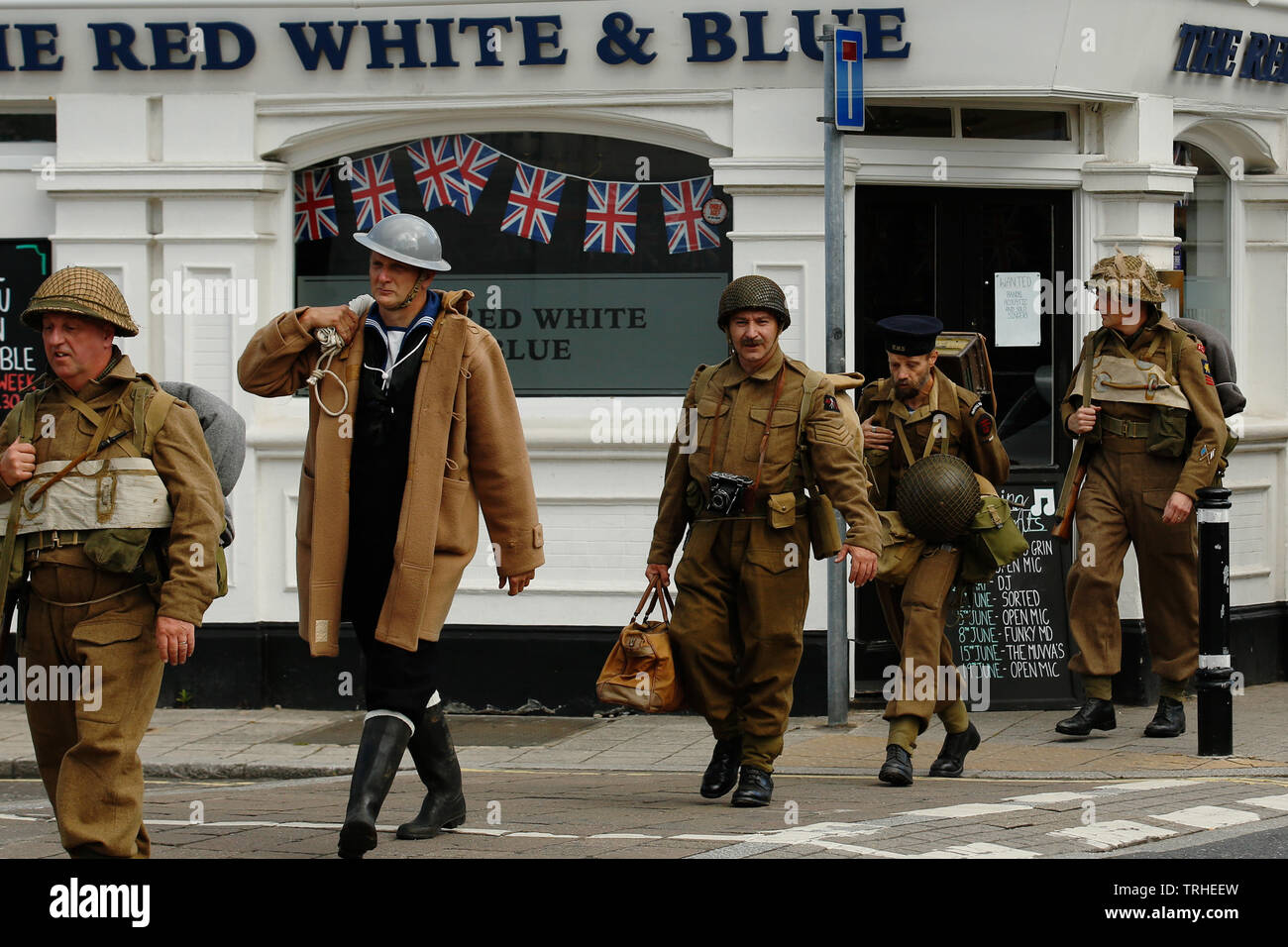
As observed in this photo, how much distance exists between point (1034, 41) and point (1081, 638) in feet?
10.5

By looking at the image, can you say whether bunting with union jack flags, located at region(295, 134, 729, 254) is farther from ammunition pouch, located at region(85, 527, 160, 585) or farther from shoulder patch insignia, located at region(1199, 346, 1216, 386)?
ammunition pouch, located at region(85, 527, 160, 585)

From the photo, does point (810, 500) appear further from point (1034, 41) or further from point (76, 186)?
point (76, 186)

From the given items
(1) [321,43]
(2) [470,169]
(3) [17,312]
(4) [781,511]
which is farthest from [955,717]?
(3) [17,312]

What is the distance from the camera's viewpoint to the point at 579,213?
10.8 m

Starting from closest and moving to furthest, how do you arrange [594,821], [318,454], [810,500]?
[318,454], [594,821], [810,500]

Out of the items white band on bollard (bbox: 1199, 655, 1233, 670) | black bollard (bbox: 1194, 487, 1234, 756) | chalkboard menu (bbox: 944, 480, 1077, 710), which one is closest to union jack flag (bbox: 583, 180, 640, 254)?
chalkboard menu (bbox: 944, 480, 1077, 710)

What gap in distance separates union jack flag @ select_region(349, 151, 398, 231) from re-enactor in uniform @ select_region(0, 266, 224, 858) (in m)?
4.96

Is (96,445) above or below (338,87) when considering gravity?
below

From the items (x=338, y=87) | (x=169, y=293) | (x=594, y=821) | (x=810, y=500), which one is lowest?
(x=594, y=821)

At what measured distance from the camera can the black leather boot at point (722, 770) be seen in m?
7.68

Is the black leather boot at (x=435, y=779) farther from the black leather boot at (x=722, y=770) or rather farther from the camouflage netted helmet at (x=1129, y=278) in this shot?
the camouflage netted helmet at (x=1129, y=278)

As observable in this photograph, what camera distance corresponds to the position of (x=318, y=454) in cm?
641
